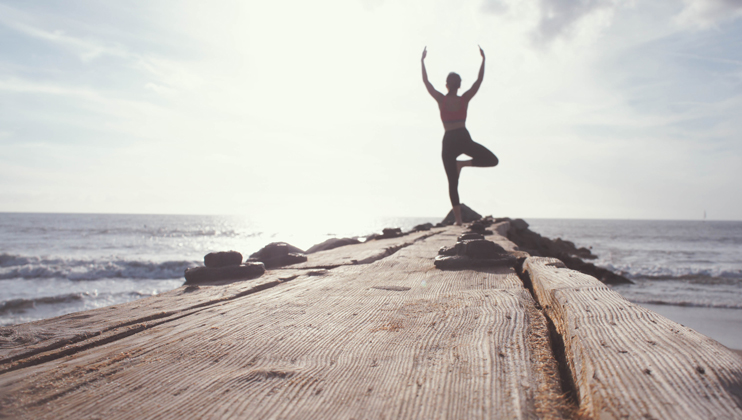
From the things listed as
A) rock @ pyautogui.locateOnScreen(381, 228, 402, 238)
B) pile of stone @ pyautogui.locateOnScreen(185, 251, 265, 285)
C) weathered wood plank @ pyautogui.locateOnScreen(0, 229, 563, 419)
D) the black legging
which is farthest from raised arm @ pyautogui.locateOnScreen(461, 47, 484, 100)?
weathered wood plank @ pyautogui.locateOnScreen(0, 229, 563, 419)

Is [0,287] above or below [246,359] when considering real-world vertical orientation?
below

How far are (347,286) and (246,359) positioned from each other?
899mm

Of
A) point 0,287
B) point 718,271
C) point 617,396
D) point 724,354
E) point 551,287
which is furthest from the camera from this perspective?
point 718,271

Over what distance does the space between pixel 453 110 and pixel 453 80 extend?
0.40 m

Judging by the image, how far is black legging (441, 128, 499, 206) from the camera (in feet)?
18.1

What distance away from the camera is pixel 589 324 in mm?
958

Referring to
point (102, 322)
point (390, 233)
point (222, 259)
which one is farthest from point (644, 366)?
point (390, 233)

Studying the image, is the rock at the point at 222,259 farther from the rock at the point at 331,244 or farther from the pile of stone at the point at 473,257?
the rock at the point at 331,244

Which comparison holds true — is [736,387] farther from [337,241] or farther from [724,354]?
[337,241]

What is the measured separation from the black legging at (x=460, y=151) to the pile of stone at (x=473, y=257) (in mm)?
3237

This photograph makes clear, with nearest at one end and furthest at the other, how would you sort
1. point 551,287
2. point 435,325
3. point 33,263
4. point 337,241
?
point 435,325 < point 551,287 < point 337,241 < point 33,263

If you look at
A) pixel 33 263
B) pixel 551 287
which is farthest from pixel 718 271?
pixel 33 263

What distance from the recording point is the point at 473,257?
234 centimetres

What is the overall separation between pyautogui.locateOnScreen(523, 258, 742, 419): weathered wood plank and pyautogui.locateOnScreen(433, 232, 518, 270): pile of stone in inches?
44.9
